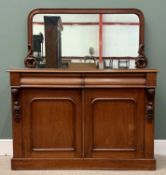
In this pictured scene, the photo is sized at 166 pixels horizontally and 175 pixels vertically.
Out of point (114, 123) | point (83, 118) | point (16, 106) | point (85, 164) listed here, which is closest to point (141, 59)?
point (114, 123)

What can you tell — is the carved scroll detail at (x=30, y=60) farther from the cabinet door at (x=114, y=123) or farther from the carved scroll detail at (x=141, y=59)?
the carved scroll detail at (x=141, y=59)

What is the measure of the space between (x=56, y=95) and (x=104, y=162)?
722mm

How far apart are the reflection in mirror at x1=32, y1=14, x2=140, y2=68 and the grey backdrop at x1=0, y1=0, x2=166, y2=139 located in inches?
4.5

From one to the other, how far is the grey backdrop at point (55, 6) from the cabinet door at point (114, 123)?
0.55 meters

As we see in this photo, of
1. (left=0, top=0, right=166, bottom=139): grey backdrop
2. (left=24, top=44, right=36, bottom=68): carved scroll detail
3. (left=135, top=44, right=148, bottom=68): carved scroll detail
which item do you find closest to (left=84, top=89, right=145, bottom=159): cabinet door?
(left=135, top=44, right=148, bottom=68): carved scroll detail

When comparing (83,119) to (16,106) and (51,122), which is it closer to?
(51,122)

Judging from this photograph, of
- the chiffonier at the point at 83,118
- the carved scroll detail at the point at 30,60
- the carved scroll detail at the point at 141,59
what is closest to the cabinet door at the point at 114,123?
the chiffonier at the point at 83,118

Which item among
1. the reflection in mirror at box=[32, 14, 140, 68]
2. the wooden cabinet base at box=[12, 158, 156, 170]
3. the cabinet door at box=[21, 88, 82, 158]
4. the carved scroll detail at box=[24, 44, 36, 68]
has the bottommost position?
the wooden cabinet base at box=[12, 158, 156, 170]

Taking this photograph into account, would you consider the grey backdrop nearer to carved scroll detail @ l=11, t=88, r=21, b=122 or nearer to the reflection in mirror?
the reflection in mirror

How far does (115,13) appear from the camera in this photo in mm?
2967

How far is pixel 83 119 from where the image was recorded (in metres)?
2.63

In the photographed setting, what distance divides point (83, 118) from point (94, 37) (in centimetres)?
85

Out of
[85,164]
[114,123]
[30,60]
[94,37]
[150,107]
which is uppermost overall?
A: [94,37]

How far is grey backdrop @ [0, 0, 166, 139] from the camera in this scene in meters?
2.99
